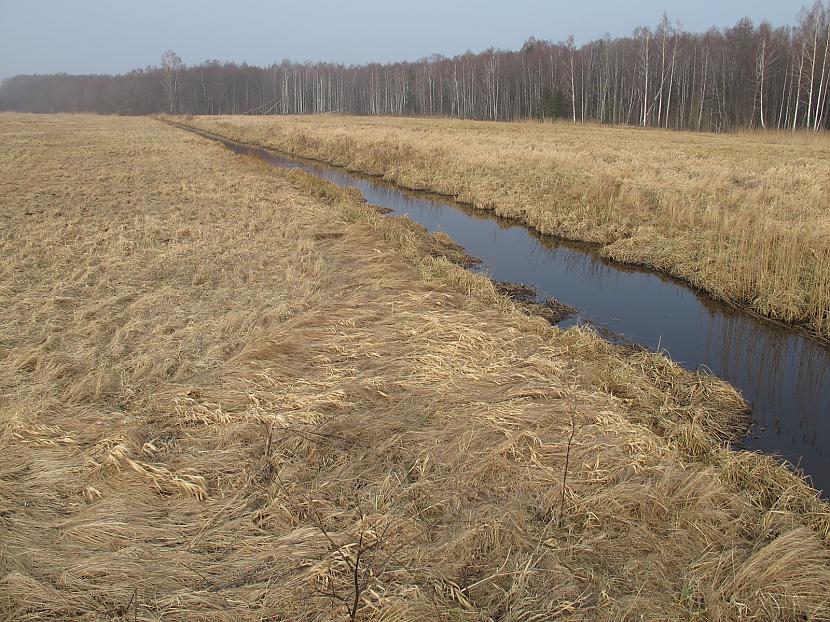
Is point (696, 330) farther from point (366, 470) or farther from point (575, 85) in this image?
point (575, 85)

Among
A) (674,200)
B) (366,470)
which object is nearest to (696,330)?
(674,200)

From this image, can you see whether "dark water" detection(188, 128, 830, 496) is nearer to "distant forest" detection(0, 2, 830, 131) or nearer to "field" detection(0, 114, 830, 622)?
"field" detection(0, 114, 830, 622)

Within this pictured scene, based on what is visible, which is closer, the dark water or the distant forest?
the dark water

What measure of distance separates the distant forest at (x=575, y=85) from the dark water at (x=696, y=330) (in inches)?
1382

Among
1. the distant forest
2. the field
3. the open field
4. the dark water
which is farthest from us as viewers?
the distant forest

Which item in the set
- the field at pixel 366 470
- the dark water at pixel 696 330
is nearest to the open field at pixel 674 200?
the dark water at pixel 696 330

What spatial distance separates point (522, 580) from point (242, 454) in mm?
2379

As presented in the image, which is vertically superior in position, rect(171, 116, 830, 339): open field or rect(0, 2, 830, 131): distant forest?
rect(0, 2, 830, 131): distant forest

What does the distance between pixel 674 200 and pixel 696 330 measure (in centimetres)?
580

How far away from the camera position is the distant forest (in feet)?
143

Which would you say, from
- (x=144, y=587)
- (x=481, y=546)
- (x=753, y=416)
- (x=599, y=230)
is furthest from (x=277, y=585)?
(x=599, y=230)

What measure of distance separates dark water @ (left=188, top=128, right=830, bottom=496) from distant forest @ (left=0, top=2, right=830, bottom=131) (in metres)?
35.1

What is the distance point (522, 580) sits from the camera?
3.26 m

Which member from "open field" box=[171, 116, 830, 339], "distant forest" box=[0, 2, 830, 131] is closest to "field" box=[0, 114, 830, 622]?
"open field" box=[171, 116, 830, 339]
